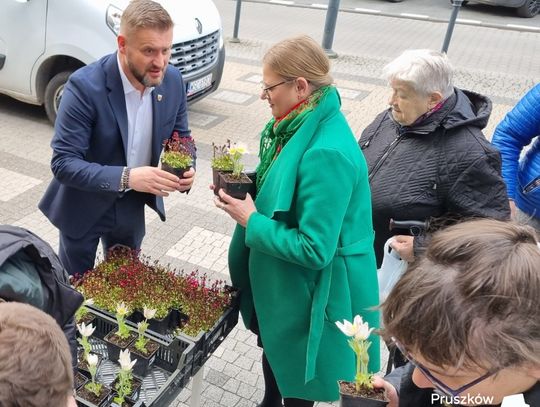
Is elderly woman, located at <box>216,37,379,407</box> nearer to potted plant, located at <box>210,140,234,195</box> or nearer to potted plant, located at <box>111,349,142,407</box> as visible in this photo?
potted plant, located at <box>210,140,234,195</box>

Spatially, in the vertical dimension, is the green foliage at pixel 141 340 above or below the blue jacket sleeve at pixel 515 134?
below

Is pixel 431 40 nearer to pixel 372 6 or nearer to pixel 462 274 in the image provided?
pixel 372 6

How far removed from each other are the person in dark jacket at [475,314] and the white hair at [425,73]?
1.36 meters

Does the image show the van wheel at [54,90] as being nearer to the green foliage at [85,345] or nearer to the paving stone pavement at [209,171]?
the paving stone pavement at [209,171]

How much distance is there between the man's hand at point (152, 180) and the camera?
7.47 feet

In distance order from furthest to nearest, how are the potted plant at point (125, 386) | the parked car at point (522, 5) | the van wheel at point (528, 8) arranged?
the van wheel at point (528, 8), the parked car at point (522, 5), the potted plant at point (125, 386)

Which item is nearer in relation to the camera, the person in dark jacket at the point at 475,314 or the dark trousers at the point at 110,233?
the person in dark jacket at the point at 475,314

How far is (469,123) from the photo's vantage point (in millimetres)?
2359

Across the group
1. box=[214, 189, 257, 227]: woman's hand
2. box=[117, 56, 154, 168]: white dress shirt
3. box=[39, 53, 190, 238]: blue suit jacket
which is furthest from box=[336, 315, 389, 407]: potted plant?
box=[117, 56, 154, 168]: white dress shirt

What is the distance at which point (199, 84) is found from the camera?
6.25 m

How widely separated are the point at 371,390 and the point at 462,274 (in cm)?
59

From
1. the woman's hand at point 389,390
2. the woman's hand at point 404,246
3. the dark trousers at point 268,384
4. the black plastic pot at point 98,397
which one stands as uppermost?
the woman's hand at point 389,390

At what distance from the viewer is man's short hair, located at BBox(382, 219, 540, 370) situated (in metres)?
1.02

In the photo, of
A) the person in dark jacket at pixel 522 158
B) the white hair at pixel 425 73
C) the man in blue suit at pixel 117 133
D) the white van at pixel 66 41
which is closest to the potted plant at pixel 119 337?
the man in blue suit at pixel 117 133
